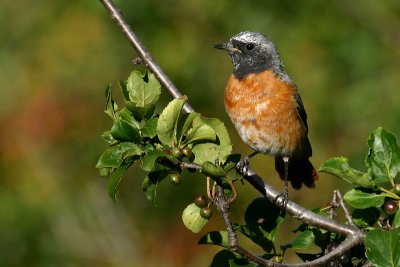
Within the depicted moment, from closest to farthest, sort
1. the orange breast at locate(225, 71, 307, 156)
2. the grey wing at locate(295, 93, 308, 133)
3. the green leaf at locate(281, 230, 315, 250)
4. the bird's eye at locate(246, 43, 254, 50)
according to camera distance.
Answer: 1. the green leaf at locate(281, 230, 315, 250)
2. the orange breast at locate(225, 71, 307, 156)
3. the grey wing at locate(295, 93, 308, 133)
4. the bird's eye at locate(246, 43, 254, 50)

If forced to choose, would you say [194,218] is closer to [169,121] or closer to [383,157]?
[169,121]

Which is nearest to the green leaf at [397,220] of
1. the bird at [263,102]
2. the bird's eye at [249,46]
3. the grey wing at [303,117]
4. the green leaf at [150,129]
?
the green leaf at [150,129]

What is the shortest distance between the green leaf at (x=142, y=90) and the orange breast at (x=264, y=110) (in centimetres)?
200

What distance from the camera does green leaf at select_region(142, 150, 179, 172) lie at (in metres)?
3.31

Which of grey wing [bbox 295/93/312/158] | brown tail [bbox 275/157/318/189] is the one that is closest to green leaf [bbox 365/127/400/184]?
grey wing [bbox 295/93/312/158]

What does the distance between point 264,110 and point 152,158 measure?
2.30 meters

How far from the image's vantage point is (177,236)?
28.5 ft

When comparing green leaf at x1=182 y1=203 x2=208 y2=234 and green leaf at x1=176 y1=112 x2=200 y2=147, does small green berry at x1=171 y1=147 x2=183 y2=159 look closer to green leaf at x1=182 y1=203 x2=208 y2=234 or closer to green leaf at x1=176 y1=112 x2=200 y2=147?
green leaf at x1=176 y1=112 x2=200 y2=147

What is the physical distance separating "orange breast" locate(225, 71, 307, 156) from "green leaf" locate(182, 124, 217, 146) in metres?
2.05

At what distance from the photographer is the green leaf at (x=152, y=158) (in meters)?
3.31

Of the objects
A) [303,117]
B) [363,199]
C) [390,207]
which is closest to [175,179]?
[363,199]

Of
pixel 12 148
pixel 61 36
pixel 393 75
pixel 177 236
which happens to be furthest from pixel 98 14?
pixel 393 75

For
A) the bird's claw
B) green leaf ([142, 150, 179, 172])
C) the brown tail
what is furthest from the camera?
the brown tail

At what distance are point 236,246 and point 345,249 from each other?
27.5 inches
